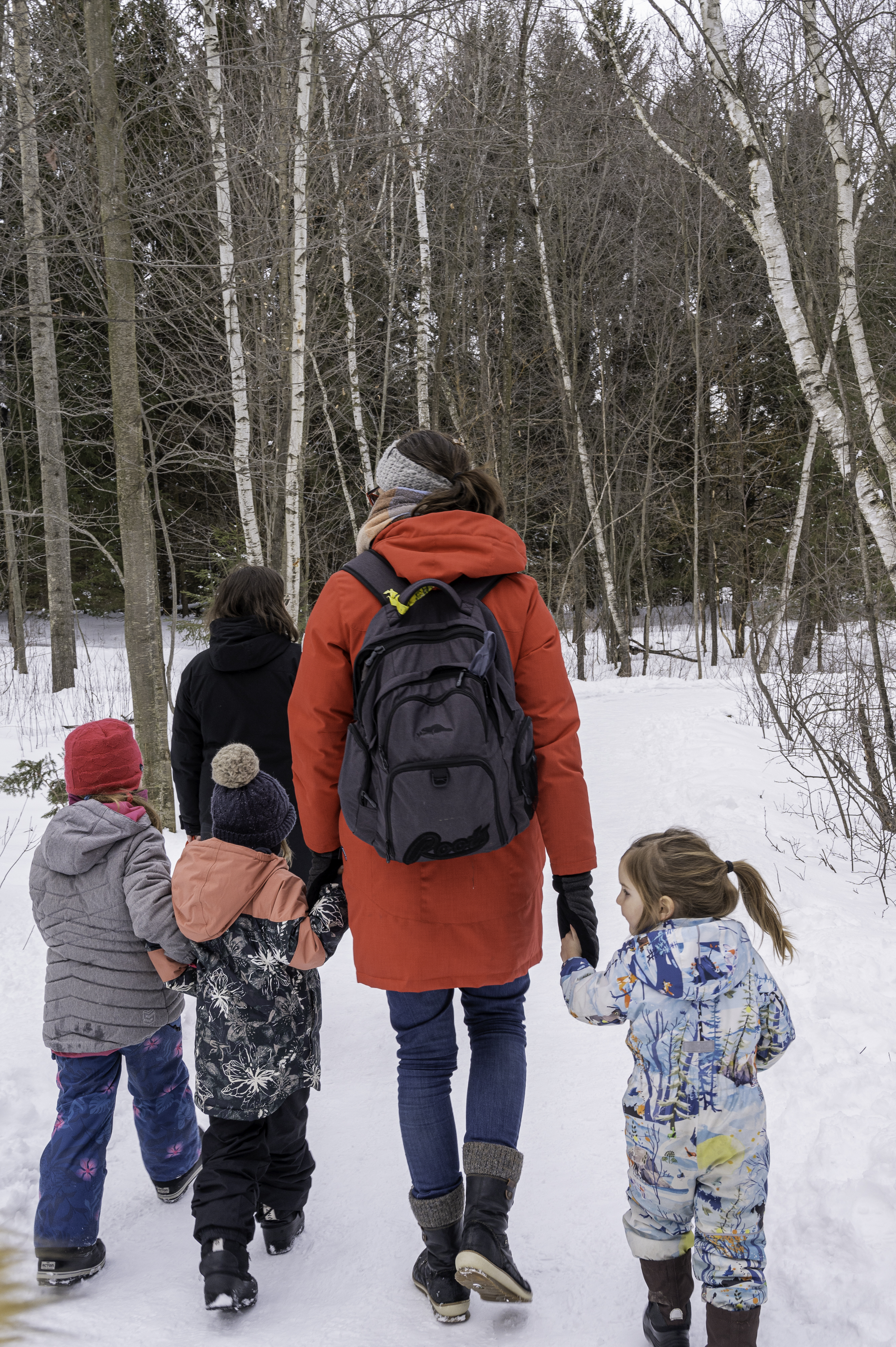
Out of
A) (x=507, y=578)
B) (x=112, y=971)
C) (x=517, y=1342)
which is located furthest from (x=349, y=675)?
(x=517, y=1342)

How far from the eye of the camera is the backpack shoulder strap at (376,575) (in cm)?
229

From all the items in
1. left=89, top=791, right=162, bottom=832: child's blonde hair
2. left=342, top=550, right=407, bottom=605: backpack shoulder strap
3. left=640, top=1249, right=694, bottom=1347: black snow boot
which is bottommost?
left=640, top=1249, right=694, bottom=1347: black snow boot

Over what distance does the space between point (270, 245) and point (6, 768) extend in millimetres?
6306

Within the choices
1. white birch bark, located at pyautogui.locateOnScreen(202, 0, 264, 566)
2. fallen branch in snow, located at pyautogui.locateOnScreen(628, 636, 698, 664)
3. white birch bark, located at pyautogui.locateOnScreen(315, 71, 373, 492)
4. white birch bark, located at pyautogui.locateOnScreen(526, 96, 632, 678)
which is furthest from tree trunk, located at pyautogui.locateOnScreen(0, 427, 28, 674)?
fallen branch in snow, located at pyautogui.locateOnScreen(628, 636, 698, 664)

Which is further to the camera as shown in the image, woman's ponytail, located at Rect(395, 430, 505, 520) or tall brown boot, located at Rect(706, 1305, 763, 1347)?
woman's ponytail, located at Rect(395, 430, 505, 520)

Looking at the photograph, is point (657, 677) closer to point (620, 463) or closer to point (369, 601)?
point (620, 463)

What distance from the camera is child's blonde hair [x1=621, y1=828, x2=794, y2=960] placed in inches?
83.7

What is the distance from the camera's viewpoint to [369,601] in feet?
7.54

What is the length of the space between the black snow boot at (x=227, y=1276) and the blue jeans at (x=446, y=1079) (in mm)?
508

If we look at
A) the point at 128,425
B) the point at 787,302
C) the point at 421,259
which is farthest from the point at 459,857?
the point at 421,259

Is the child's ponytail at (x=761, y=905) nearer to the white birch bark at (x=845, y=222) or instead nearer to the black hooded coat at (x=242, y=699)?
the black hooded coat at (x=242, y=699)

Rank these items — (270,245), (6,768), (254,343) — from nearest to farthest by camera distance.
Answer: (6,768), (270,245), (254,343)

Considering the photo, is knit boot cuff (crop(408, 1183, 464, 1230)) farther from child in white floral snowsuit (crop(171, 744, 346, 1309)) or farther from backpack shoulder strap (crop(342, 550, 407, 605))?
backpack shoulder strap (crop(342, 550, 407, 605))

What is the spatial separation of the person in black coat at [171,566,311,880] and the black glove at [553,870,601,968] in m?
1.54
